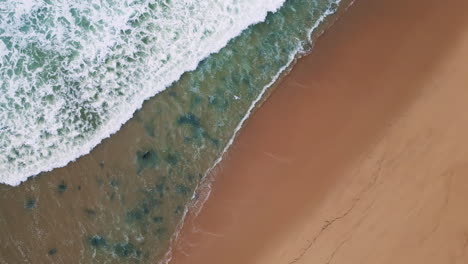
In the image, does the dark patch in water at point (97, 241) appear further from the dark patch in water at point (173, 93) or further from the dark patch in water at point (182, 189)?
the dark patch in water at point (173, 93)

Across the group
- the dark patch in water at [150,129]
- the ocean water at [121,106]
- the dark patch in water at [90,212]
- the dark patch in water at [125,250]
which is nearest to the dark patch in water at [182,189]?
the ocean water at [121,106]

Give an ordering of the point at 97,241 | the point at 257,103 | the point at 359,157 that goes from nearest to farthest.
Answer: the point at 359,157 → the point at 97,241 → the point at 257,103

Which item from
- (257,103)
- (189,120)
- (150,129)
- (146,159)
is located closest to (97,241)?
(146,159)

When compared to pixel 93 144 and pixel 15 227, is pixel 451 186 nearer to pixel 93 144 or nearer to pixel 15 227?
pixel 93 144

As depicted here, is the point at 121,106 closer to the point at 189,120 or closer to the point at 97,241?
the point at 189,120

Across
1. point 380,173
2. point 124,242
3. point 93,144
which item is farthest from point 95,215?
point 380,173

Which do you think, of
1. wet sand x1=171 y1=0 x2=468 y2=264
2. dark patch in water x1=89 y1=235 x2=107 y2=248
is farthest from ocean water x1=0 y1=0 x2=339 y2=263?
wet sand x1=171 y1=0 x2=468 y2=264
